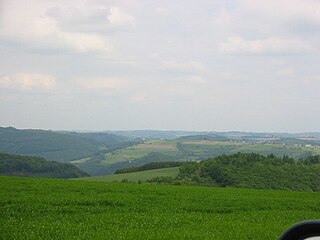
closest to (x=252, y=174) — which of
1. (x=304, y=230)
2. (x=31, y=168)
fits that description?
(x=31, y=168)

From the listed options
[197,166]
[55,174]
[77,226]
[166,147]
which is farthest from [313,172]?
[166,147]

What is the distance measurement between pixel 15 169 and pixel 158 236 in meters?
77.5

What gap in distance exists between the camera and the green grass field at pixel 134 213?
1322cm

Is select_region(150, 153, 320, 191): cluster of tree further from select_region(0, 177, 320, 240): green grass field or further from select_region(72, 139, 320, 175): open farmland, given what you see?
select_region(72, 139, 320, 175): open farmland

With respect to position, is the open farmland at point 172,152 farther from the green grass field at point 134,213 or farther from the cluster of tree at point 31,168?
the green grass field at point 134,213

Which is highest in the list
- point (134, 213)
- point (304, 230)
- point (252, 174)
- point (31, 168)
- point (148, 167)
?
point (304, 230)

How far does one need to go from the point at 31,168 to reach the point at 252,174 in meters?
45.1

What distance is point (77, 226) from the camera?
14016 millimetres

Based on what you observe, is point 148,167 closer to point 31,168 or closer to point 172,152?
point 31,168

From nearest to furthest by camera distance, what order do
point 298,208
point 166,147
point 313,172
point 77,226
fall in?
1. point 77,226
2. point 298,208
3. point 313,172
4. point 166,147

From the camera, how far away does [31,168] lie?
90250mm

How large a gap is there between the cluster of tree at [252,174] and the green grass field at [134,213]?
121ft

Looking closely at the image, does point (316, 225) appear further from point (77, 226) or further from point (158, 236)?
point (77, 226)

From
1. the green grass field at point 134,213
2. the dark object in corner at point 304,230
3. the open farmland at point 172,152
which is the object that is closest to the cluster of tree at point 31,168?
the open farmland at point 172,152
